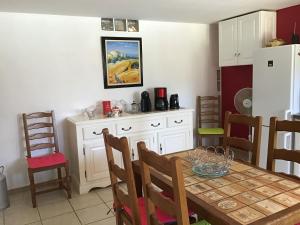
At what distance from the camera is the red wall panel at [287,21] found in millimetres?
3377

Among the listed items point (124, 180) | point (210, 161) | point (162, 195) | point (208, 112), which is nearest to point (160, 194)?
point (162, 195)

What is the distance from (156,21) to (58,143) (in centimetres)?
219

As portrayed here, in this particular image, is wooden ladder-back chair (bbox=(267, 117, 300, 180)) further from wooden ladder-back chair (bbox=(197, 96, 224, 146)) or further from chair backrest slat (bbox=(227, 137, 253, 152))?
wooden ladder-back chair (bbox=(197, 96, 224, 146))

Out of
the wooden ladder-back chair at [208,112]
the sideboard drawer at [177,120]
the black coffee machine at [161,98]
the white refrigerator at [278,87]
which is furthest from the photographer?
the wooden ladder-back chair at [208,112]

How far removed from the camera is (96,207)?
2.86 meters

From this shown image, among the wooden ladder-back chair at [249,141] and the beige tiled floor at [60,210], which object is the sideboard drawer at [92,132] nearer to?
the beige tiled floor at [60,210]

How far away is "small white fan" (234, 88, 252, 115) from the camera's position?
3656 millimetres

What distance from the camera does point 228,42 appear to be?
13.0 feet

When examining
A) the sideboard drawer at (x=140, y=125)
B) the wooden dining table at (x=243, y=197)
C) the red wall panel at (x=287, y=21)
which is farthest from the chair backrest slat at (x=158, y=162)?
the red wall panel at (x=287, y=21)

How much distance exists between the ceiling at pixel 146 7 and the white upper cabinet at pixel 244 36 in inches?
5.1

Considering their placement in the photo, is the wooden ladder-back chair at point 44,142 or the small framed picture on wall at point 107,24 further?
the small framed picture on wall at point 107,24

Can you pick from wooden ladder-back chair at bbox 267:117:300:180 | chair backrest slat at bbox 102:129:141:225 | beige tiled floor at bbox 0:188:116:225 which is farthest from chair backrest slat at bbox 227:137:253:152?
beige tiled floor at bbox 0:188:116:225

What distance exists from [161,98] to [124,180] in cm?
232

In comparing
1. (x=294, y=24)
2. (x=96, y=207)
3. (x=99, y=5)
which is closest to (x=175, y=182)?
(x=96, y=207)
